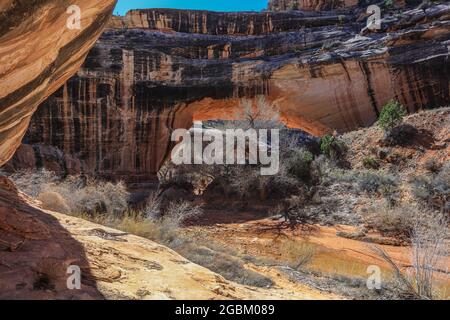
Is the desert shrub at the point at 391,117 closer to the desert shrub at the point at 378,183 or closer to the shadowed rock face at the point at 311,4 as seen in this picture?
the desert shrub at the point at 378,183

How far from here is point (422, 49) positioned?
18094mm

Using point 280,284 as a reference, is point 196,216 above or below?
below

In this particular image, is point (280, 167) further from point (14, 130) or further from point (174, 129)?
point (14, 130)

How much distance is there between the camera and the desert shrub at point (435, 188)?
12200mm

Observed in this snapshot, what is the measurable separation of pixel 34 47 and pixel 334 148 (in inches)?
653

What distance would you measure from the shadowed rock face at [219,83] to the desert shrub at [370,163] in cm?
345

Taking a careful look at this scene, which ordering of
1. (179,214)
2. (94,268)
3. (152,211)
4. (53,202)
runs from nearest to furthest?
1. (94,268)
2. (53,202)
3. (152,211)
4. (179,214)

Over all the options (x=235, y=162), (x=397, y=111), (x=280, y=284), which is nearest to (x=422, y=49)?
(x=397, y=111)

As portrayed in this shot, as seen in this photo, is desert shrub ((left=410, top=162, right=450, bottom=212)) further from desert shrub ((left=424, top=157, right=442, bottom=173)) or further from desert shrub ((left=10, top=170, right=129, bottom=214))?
desert shrub ((left=10, top=170, right=129, bottom=214))

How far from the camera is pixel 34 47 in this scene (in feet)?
11.4

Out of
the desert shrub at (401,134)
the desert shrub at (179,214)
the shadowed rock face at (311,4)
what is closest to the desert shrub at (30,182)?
the desert shrub at (179,214)

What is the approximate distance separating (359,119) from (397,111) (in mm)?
2900

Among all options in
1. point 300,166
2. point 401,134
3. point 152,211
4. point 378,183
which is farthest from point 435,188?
point 152,211

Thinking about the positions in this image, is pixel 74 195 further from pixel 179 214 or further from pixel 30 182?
pixel 179 214
